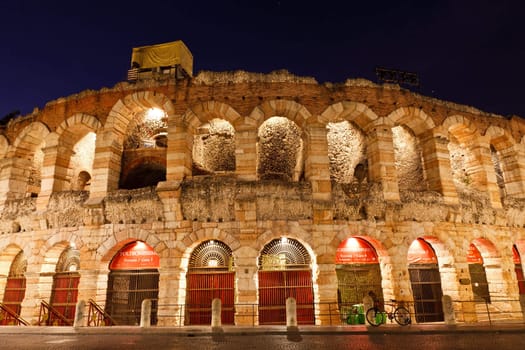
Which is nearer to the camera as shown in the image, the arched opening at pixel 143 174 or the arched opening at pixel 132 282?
the arched opening at pixel 132 282

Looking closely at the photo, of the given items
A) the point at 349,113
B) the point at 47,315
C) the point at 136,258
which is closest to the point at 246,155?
the point at 349,113

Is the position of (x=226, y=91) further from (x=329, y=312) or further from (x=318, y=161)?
(x=329, y=312)

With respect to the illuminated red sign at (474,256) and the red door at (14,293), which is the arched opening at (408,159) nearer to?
the illuminated red sign at (474,256)

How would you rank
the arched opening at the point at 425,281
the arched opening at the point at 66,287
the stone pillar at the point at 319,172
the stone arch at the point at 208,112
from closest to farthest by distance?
1. the stone pillar at the point at 319,172
2. the arched opening at the point at 66,287
3. the arched opening at the point at 425,281
4. the stone arch at the point at 208,112

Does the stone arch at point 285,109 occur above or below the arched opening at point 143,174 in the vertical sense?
above

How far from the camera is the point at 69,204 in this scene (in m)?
10.9

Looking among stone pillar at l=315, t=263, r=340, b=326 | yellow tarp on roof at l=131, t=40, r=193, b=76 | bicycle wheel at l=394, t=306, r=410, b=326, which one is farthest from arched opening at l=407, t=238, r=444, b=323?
yellow tarp on roof at l=131, t=40, r=193, b=76

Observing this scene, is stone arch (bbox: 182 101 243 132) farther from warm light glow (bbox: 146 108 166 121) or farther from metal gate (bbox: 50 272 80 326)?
metal gate (bbox: 50 272 80 326)

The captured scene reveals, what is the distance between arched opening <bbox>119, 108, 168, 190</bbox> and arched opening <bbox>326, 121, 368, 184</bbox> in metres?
6.40

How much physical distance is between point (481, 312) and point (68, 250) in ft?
44.0

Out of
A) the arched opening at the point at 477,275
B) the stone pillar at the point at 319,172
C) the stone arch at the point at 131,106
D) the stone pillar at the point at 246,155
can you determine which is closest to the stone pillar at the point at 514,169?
the arched opening at the point at 477,275

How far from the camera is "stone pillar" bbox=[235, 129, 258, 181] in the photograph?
409 inches

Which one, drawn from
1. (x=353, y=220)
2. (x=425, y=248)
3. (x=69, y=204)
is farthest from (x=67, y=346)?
(x=425, y=248)

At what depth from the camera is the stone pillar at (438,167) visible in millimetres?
11227
